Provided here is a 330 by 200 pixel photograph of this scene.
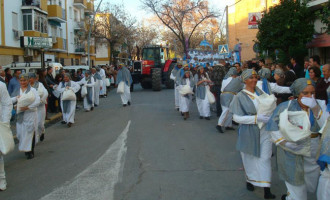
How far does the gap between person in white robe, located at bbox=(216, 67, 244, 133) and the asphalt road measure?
1.36 feet

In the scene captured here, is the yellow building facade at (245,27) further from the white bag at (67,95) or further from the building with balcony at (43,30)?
the white bag at (67,95)

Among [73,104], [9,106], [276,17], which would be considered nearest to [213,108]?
[276,17]

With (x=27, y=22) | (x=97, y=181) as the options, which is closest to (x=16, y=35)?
(x=27, y=22)

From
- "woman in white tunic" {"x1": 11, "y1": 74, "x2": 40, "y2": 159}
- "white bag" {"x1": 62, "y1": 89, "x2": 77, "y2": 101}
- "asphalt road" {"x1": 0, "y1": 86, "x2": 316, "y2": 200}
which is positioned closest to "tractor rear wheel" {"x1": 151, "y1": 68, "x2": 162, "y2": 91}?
"white bag" {"x1": 62, "y1": 89, "x2": 77, "y2": 101}

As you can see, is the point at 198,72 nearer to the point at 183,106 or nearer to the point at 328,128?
the point at 183,106

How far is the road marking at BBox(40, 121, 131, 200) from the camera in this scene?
5.38m

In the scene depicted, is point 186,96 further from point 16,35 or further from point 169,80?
point 16,35

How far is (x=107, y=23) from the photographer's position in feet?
163

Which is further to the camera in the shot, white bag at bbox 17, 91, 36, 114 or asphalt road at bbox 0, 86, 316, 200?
white bag at bbox 17, 91, 36, 114

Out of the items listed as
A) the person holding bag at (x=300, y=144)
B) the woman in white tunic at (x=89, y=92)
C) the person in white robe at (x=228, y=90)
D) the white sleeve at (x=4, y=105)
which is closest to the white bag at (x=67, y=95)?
the woman in white tunic at (x=89, y=92)

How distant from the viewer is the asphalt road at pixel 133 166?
546 centimetres

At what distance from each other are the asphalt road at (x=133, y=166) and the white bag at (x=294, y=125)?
138 cm

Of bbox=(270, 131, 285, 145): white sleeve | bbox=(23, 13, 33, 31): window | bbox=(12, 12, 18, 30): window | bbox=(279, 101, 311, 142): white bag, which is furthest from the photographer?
bbox=(23, 13, 33, 31): window

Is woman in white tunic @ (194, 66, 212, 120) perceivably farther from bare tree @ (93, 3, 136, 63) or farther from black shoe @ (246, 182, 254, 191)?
bare tree @ (93, 3, 136, 63)
